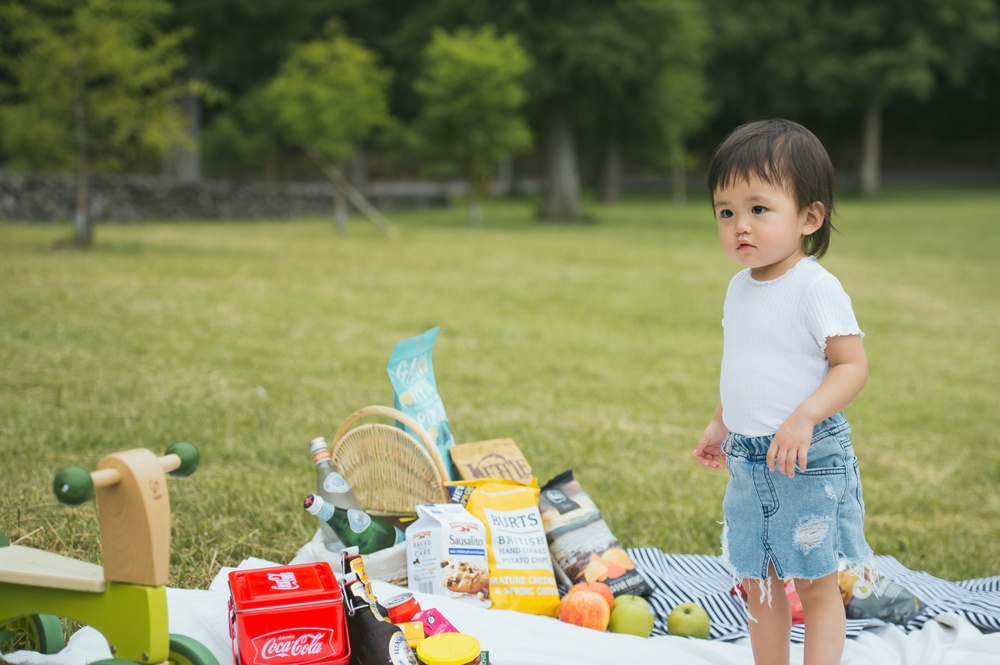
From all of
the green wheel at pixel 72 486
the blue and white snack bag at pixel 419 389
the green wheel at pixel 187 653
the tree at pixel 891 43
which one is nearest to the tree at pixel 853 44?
the tree at pixel 891 43

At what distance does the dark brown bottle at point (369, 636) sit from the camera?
2.17 meters

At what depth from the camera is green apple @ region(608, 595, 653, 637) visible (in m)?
2.70

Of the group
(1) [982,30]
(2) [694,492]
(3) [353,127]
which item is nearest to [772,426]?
(2) [694,492]

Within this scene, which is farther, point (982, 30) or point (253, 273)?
point (982, 30)

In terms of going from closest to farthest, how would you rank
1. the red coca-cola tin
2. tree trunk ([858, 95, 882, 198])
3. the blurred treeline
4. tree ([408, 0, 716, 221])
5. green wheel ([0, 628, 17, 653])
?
the red coca-cola tin, green wheel ([0, 628, 17, 653]), the blurred treeline, tree ([408, 0, 716, 221]), tree trunk ([858, 95, 882, 198])

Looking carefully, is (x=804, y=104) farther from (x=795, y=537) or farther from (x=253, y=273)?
(x=795, y=537)

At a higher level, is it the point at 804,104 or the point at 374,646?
the point at 804,104

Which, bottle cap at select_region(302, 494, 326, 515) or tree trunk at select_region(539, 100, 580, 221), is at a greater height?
tree trunk at select_region(539, 100, 580, 221)

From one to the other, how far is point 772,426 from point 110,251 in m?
10.5

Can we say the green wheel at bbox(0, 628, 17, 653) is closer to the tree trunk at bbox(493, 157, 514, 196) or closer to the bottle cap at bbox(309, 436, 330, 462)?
the bottle cap at bbox(309, 436, 330, 462)

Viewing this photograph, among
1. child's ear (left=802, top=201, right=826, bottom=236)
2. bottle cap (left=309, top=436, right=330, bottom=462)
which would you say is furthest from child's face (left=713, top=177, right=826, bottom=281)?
bottle cap (left=309, top=436, right=330, bottom=462)

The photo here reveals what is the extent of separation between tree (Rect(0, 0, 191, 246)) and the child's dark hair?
32.7ft

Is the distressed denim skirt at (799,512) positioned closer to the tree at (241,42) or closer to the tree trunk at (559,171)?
the tree trunk at (559,171)

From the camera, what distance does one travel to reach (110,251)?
1112cm
